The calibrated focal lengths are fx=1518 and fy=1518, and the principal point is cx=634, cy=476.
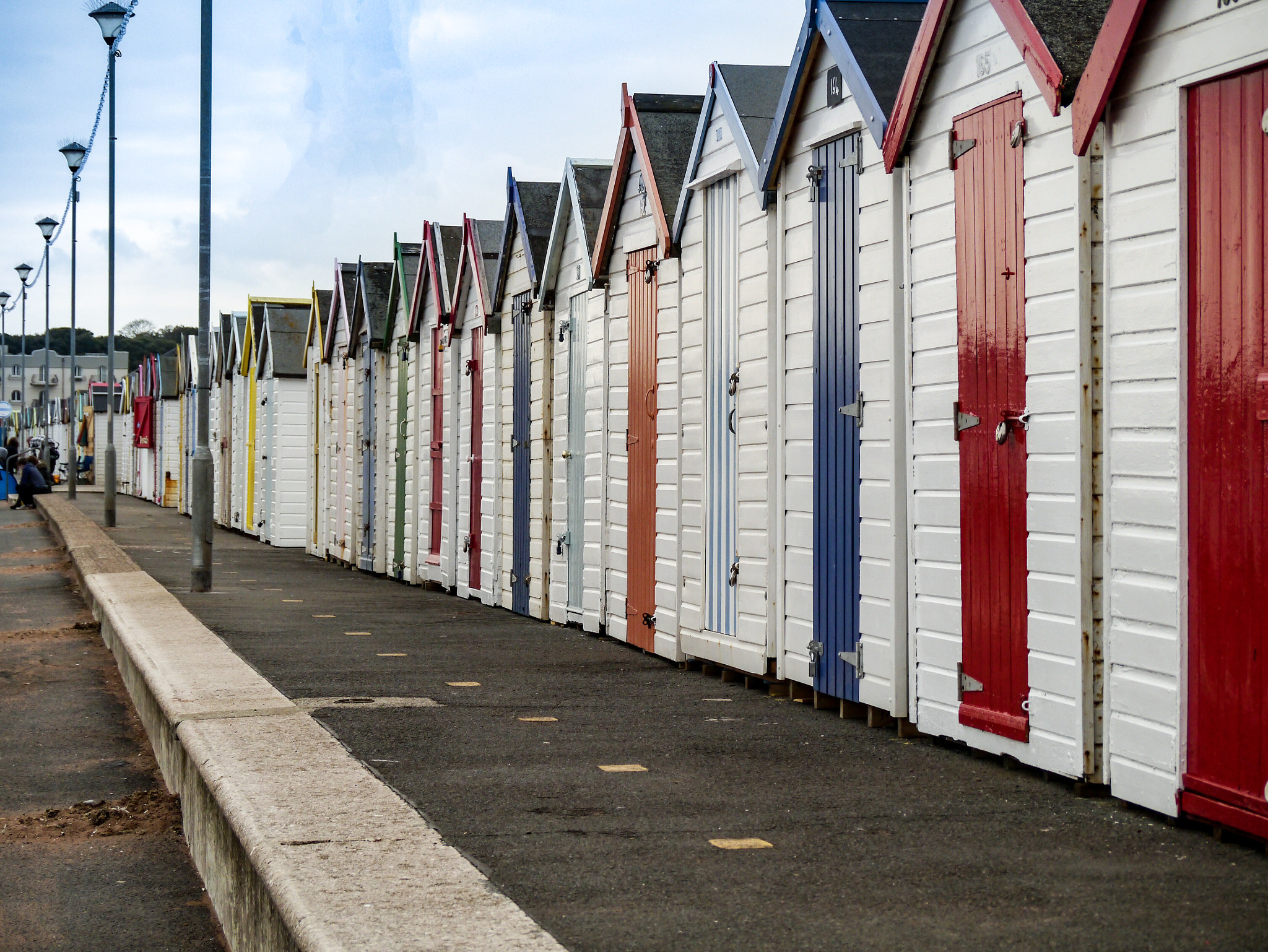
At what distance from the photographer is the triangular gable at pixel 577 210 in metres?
12.2

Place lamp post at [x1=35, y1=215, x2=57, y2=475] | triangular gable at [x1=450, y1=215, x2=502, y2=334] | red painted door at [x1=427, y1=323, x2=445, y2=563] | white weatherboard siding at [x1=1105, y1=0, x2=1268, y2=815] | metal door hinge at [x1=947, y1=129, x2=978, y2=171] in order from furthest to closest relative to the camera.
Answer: lamp post at [x1=35, y1=215, x2=57, y2=475], red painted door at [x1=427, y1=323, x2=445, y2=563], triangular gable at [x1=450, y1=215, x2=502, y2=334], metal door hinge at [x1=947, y1=129, x2=978, y2=171], white weatherboard siding at [x1=1105, y1=0, x2=1268, y2=815]

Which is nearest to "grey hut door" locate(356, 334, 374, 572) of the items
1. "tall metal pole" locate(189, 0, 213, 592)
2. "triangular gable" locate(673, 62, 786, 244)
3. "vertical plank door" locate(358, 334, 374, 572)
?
"vertical plank door" locate(358, 334, 374, 572)

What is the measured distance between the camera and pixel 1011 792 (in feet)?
18.7

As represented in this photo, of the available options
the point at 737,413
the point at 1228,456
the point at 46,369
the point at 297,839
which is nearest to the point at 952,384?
the point at 1228,456

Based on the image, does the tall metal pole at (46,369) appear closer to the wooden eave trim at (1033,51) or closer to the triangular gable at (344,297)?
the triangular gable at (344,297)

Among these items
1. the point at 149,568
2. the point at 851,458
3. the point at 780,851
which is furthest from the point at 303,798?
the point at 149,568

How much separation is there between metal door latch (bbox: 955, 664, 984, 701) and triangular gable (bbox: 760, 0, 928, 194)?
2.50 meters

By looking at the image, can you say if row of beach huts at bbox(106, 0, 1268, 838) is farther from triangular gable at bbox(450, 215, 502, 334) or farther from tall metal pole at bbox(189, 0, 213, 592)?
tall metal pole at bbox(189, 0, 213, 592)

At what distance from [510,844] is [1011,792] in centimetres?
202

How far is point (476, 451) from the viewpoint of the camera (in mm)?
15633

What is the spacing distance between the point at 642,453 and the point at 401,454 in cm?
859

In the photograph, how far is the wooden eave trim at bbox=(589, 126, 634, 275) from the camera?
11203 millimetres

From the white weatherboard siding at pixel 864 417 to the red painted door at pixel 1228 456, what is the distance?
1.76m

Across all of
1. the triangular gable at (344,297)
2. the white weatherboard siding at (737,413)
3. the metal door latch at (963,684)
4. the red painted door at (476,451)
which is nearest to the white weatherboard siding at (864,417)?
the white weatherboard siding at (737,413)
